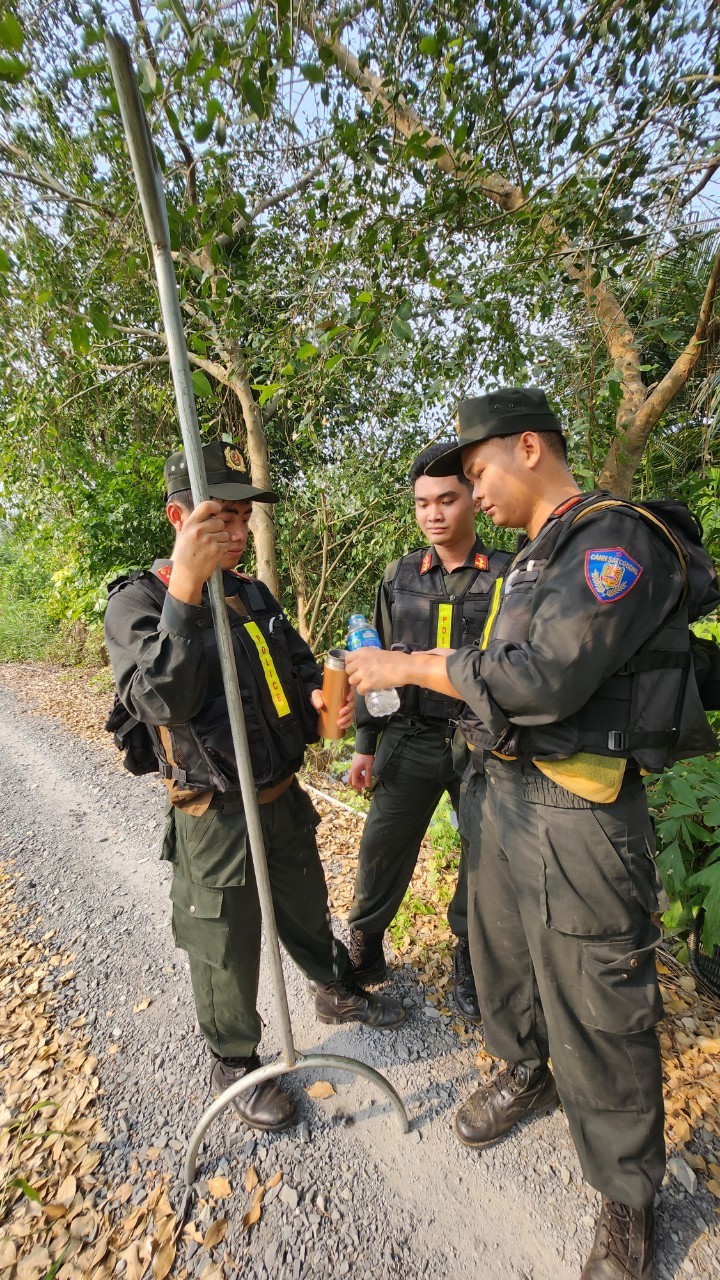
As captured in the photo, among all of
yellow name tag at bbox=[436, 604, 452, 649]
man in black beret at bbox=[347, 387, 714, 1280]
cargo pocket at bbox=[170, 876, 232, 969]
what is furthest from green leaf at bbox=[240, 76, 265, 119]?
cargo pocket at bbox=[170, 876, 232, 969]

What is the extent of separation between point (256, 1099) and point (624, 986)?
5.13 feet

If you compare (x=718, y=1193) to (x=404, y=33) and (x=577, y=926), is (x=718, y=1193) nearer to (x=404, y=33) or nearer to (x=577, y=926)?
(x=577, y=926)

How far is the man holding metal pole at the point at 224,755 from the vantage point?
69.4 inches

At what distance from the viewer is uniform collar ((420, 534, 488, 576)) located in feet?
8.96

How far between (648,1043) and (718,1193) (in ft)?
2.96

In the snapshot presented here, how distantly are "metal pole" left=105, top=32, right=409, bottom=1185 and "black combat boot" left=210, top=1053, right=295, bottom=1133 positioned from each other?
0.25 metres

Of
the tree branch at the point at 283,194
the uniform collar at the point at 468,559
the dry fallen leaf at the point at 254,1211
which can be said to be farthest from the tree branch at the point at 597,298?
the dry fallen leaf at the point at 254,1211

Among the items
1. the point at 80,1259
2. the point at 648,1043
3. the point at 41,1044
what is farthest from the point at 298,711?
the point at 41,1044

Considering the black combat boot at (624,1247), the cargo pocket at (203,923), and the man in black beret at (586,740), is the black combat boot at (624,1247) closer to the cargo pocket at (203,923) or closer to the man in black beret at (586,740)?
the man in black beret at (586,740)

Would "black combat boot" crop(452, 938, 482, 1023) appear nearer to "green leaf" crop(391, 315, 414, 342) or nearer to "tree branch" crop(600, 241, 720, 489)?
"green leaf" crop(391, 315, 414, 342)

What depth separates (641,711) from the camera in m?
1.54

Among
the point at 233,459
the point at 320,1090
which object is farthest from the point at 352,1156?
the point at 233,459

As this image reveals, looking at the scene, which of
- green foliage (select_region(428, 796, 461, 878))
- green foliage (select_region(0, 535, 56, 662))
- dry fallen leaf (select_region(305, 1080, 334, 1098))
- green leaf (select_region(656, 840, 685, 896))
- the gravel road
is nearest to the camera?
the gravel road

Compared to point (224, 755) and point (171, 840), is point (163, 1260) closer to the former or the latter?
point (171, 840)
